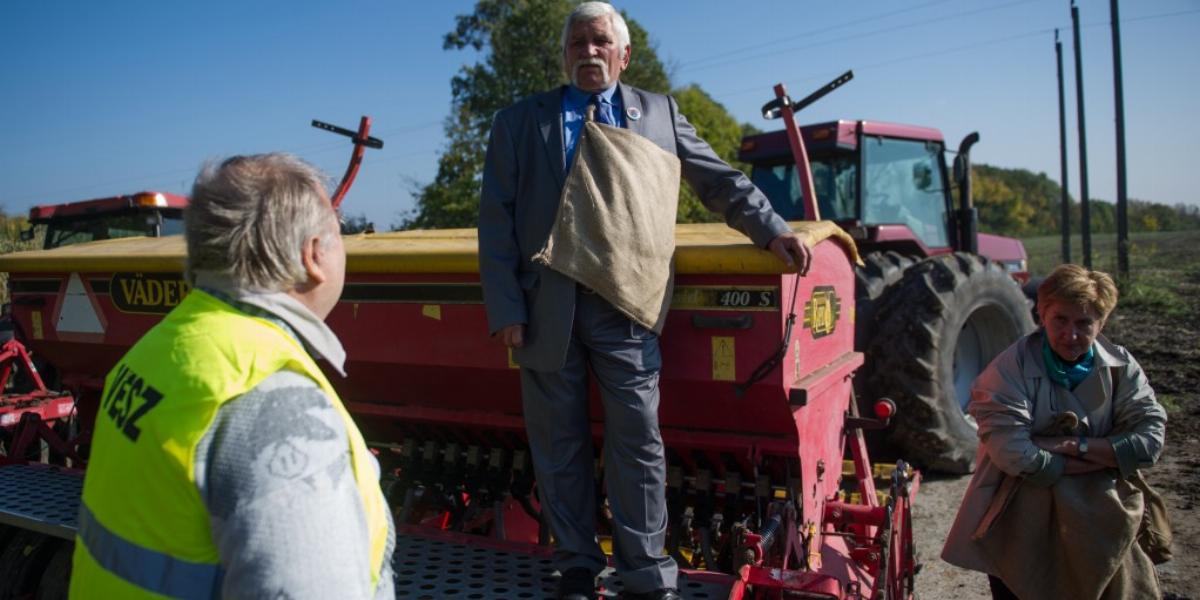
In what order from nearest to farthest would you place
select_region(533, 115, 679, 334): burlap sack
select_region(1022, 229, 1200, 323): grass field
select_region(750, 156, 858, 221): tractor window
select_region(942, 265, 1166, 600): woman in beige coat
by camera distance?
select_region(533, 115, 679, 334): burlap sack → select_region(942, 265, 1166, 600): woman in beige coat → select_region(750, 156, 858, 221): tractor window → select_region(1022, 229, 1200, 323): grass field

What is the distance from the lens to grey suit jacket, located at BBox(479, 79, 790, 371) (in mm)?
2484

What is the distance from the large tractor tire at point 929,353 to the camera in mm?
5129

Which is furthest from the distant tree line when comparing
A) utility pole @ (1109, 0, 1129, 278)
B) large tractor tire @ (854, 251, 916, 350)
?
large tractor tire @ (854, 251, 916, 350)

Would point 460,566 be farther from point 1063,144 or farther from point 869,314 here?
point 1063,144

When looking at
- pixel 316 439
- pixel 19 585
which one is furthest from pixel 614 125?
pixel 19 585

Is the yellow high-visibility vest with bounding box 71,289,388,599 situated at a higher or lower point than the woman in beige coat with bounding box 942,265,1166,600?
higher

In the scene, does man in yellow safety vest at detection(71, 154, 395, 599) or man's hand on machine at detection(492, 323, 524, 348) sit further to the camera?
man's hand on machine at detection(492, 323, 524, 348)

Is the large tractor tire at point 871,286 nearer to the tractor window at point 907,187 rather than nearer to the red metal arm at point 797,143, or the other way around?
the tractor window at point 907,187

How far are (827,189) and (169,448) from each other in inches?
250

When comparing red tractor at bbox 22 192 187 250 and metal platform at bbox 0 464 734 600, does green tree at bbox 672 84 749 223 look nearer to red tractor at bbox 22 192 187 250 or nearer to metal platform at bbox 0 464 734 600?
red tractor at bbox 22 192 187 250

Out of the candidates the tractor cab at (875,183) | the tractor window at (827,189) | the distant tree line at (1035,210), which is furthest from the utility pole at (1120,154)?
the distant tree line at (1035,210)

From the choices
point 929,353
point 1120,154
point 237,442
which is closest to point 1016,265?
point 1120,154

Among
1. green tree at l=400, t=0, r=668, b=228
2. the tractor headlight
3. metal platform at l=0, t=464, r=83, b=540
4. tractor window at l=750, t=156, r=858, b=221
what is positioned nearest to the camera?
metal platform at l=0, t=464, r=83, b=540

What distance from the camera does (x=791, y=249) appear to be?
2.60 meters
